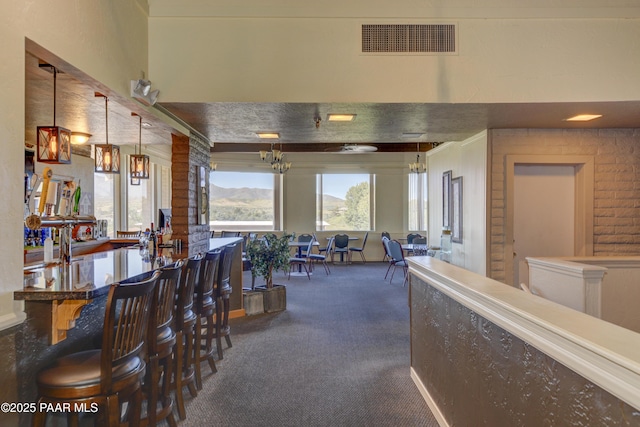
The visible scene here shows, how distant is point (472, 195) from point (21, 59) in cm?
452

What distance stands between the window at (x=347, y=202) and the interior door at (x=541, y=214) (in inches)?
223

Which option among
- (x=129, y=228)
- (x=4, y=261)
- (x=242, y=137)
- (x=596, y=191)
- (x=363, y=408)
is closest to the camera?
(x=4, y=261)

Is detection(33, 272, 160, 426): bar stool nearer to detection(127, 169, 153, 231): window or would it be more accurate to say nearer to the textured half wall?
the textured half wall

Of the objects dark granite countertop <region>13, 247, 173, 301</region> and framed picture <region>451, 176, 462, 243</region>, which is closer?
dark granite countertop <region>13, 247, 173, 301</region>

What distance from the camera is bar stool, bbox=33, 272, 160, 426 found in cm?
157

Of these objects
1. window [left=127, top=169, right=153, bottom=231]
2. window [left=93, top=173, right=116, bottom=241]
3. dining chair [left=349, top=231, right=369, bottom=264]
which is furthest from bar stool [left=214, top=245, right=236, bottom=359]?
dining chair [left=349, top=231, right=369, bottom=264]

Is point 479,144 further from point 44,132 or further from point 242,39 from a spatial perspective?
point 44,132

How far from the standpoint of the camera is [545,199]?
15.2ft

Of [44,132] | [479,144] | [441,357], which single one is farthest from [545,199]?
[44,132]

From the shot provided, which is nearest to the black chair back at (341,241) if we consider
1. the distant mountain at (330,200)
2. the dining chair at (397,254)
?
the distant mountain at (330,200)

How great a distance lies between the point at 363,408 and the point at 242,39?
3008 mm

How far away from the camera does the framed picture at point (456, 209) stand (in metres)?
5.14

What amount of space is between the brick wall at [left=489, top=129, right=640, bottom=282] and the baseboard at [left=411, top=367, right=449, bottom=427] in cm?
209

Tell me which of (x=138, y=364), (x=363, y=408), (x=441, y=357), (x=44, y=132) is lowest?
(x=363, y=408)
